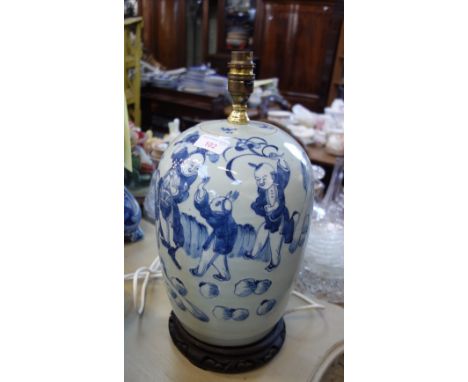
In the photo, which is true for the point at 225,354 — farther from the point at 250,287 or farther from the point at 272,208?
the point at 272,208

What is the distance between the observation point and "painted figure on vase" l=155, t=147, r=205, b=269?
1.70 feet

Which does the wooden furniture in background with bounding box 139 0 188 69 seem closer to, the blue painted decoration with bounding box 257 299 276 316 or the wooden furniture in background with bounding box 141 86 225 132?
the wooden furniture in background with bounding box 141 86 225 132

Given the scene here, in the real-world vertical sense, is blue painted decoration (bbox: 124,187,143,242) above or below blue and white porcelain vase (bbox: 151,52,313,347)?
below

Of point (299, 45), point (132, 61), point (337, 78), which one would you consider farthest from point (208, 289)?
point (299, 45)

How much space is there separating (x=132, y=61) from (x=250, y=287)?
157 centimetres

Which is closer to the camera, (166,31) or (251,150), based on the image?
(251,150)

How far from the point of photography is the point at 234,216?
0.49 meters

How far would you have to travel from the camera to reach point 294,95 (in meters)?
2.91

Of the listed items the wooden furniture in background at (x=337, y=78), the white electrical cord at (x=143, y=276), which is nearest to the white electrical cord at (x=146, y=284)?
the white electrical cord at (x=143, y=276)

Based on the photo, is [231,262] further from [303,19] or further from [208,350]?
[303,19]

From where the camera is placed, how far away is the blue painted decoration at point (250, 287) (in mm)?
534

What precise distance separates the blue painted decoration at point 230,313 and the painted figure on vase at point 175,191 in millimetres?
92

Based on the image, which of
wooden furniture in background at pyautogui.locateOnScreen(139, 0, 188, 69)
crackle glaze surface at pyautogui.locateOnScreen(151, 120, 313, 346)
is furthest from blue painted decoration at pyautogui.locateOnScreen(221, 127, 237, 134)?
wooden furniture in background at pyautogui.locateOnScreen(139, 0, 188, 69)

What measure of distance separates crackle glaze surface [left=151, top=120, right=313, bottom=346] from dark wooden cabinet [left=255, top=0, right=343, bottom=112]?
7.72ft
